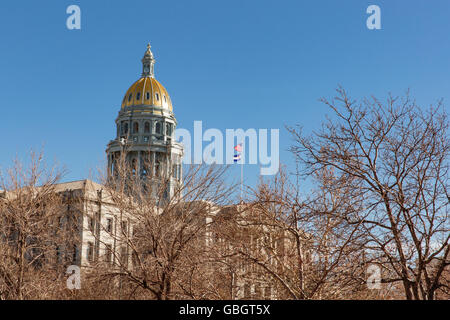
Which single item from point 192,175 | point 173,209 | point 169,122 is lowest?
point 173,209

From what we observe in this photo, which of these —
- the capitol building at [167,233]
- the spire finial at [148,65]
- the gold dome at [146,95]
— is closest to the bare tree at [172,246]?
the capitol building at [167,233]

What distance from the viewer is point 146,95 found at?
98500mm

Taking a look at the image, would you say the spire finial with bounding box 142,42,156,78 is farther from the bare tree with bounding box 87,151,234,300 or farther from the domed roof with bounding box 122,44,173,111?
the bare tree with bounding box 87,151,234,300

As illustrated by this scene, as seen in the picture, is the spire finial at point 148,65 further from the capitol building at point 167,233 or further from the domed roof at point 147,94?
the capitol building at point 167,233

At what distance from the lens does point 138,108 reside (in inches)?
3866

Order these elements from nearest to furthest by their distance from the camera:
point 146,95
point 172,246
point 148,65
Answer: point 172,246 → point 146,95 → point 148,65

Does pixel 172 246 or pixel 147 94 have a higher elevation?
pixel 147 94

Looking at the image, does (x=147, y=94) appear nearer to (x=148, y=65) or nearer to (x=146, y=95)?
(x=146, y=95)

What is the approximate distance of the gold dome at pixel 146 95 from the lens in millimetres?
98688

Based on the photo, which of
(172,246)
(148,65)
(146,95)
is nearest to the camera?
(172,246)

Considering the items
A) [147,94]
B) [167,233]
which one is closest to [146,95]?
[147,94]
